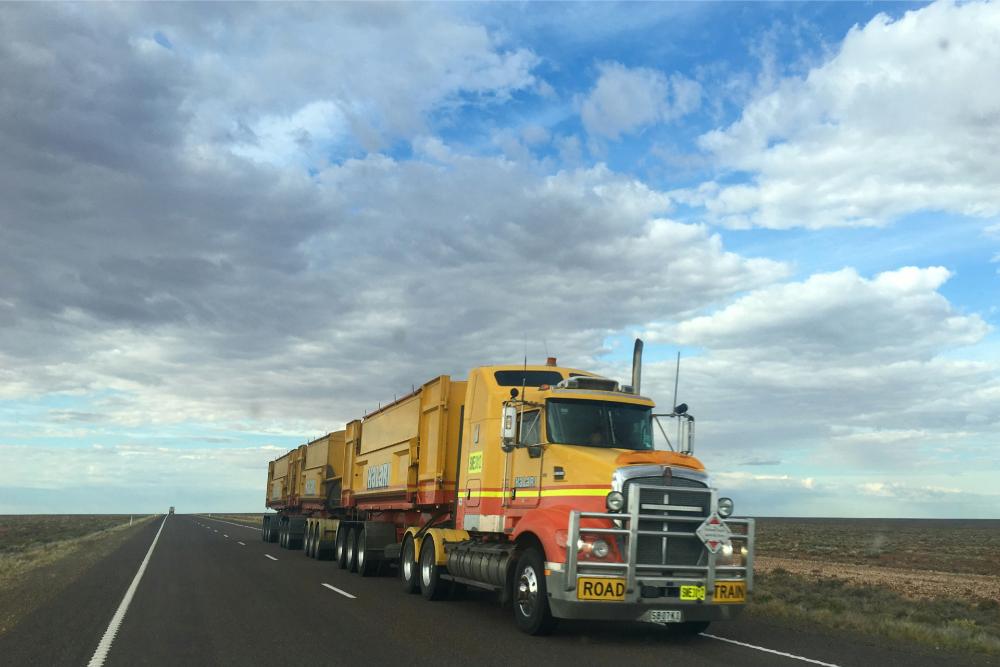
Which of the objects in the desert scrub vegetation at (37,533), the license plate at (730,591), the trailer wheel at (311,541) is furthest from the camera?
the desert scrub vegetation at (37,533)

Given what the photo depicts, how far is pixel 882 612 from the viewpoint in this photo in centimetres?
1628

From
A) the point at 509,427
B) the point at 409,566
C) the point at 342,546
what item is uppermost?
the point at 509,427

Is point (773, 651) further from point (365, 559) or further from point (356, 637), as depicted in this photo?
point (365, 559)

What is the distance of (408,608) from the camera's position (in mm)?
14023

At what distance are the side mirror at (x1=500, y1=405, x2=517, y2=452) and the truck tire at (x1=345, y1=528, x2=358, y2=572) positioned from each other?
11.4m

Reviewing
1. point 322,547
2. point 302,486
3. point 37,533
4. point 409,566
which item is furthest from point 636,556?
point 37,533

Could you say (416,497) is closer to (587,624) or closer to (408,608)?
(408,608)

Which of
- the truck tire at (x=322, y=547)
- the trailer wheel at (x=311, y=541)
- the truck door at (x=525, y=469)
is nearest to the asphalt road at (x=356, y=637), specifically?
the truck door at (x=525, y=469)

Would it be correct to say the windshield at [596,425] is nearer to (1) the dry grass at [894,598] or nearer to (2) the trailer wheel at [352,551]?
(1) the dry grass at [894,598]

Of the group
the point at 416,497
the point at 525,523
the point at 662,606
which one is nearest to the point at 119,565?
the point at 416,497

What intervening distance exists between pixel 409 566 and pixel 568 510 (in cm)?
698

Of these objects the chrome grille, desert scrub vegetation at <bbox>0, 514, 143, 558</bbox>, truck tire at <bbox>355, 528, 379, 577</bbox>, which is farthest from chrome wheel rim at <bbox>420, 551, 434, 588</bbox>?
desert scrub vegetation at <bbox>0, 514, 143, 558</bbox>

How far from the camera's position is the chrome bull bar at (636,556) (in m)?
10.4

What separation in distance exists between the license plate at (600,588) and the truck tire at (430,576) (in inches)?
218
